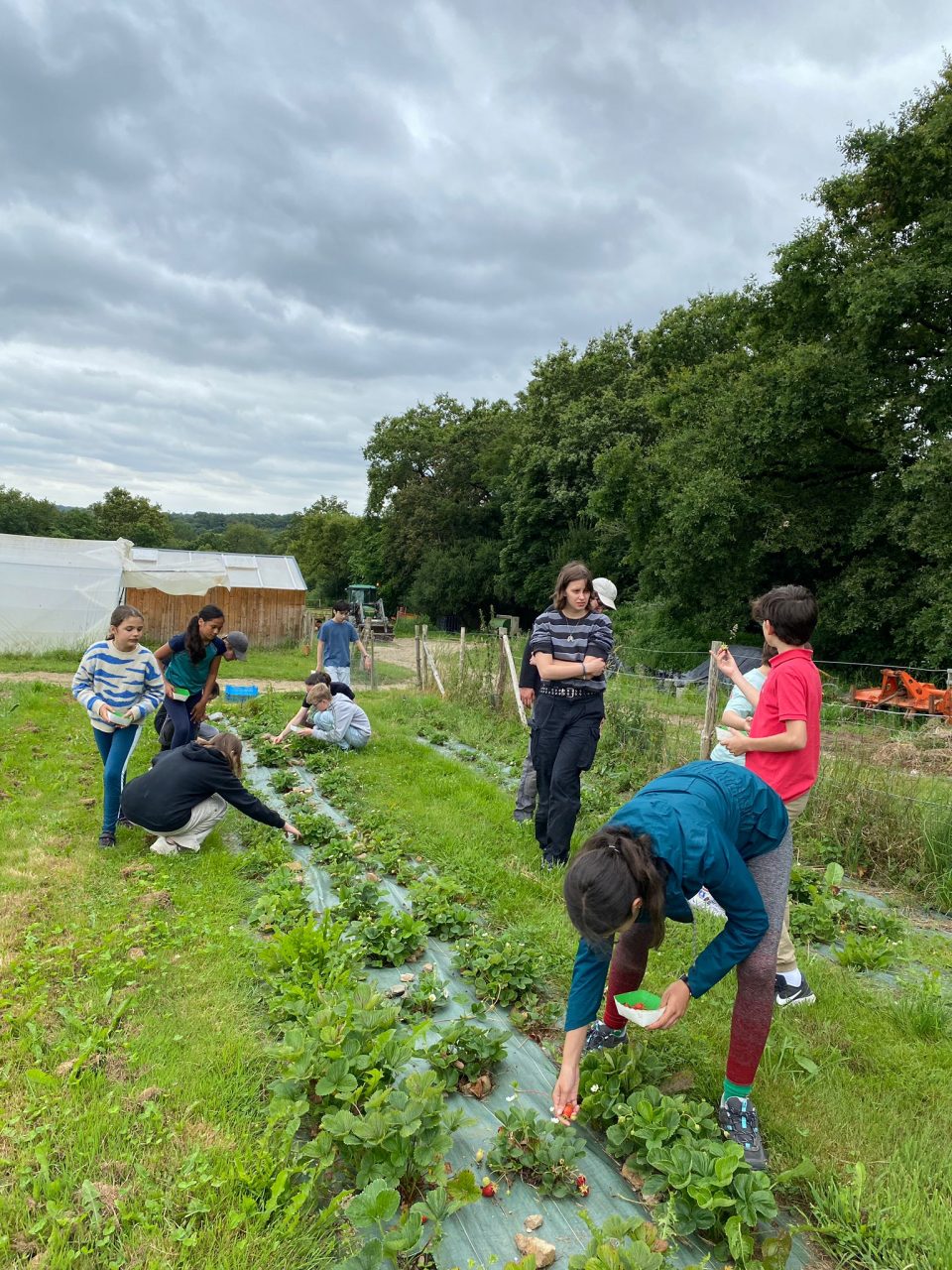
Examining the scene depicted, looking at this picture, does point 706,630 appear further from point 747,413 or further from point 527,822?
point 527,822

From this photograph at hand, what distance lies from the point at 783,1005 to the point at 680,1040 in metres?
0.62

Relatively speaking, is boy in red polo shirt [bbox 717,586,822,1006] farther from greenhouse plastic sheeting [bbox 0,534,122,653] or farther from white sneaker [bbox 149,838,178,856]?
greenhouse plastic sheeting [bbox 0,534,122,653]

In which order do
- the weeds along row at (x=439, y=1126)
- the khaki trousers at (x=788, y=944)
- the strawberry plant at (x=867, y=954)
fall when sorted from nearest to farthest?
the weeds along row at (x=439, y=1126) < the khaki trousers at (x=788, y=944) < the strawberry plant at (x=867, y=954)

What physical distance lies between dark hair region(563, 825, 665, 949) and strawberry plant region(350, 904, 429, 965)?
71.8 inches

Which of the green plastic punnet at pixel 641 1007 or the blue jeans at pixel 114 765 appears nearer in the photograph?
the green plastic punnet at pixel 641 1007

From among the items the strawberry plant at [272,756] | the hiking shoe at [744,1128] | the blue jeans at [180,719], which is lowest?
the strawberry plant at [272,756]

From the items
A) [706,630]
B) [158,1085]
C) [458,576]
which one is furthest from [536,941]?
[458,576]

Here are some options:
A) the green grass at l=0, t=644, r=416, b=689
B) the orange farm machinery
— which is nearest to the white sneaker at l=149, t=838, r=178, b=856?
the orange farm machinery

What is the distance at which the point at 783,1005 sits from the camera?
10.1 ft

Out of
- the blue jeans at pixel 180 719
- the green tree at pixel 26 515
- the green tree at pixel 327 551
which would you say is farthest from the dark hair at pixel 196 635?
the green tree at pixel 26 515

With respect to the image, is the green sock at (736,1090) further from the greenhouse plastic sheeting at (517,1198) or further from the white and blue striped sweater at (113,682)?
the white and blue striped sweater at (113,682)

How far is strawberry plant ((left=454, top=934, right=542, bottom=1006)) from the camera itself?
10.1 ft

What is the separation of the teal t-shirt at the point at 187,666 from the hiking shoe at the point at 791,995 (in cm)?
451

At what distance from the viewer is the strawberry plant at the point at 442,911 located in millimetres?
3691
